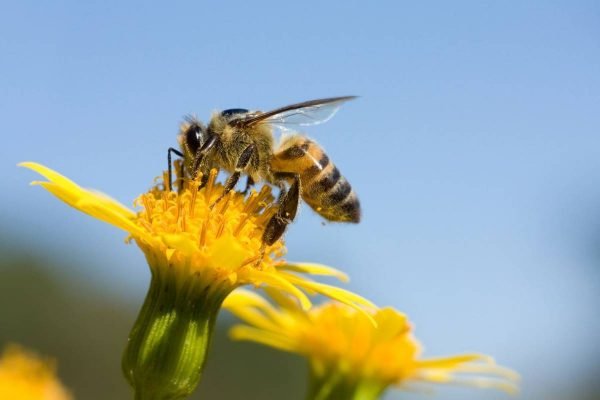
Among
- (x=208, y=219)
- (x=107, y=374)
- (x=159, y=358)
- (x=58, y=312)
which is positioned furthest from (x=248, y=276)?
(x=58, y=312)

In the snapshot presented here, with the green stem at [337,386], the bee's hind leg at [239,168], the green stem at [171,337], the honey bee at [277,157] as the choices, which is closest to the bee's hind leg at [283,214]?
the honey bee at [277,157]

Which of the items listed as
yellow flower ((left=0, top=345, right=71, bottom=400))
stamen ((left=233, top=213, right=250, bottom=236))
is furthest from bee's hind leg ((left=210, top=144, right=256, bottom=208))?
yellow flower ((left=0, top=345, right=71, bottom=400))

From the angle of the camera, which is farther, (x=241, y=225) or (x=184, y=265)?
(x=241, y=225)

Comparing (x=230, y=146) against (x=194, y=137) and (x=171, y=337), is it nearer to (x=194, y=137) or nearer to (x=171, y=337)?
(x=194, y=137)

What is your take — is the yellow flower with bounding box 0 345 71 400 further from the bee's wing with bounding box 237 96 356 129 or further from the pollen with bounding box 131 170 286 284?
the bee's wing with bounding box 237 96 356 129

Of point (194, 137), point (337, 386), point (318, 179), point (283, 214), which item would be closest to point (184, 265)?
point (283, 214)

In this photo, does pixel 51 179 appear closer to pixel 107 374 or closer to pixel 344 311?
pixel 344 311
